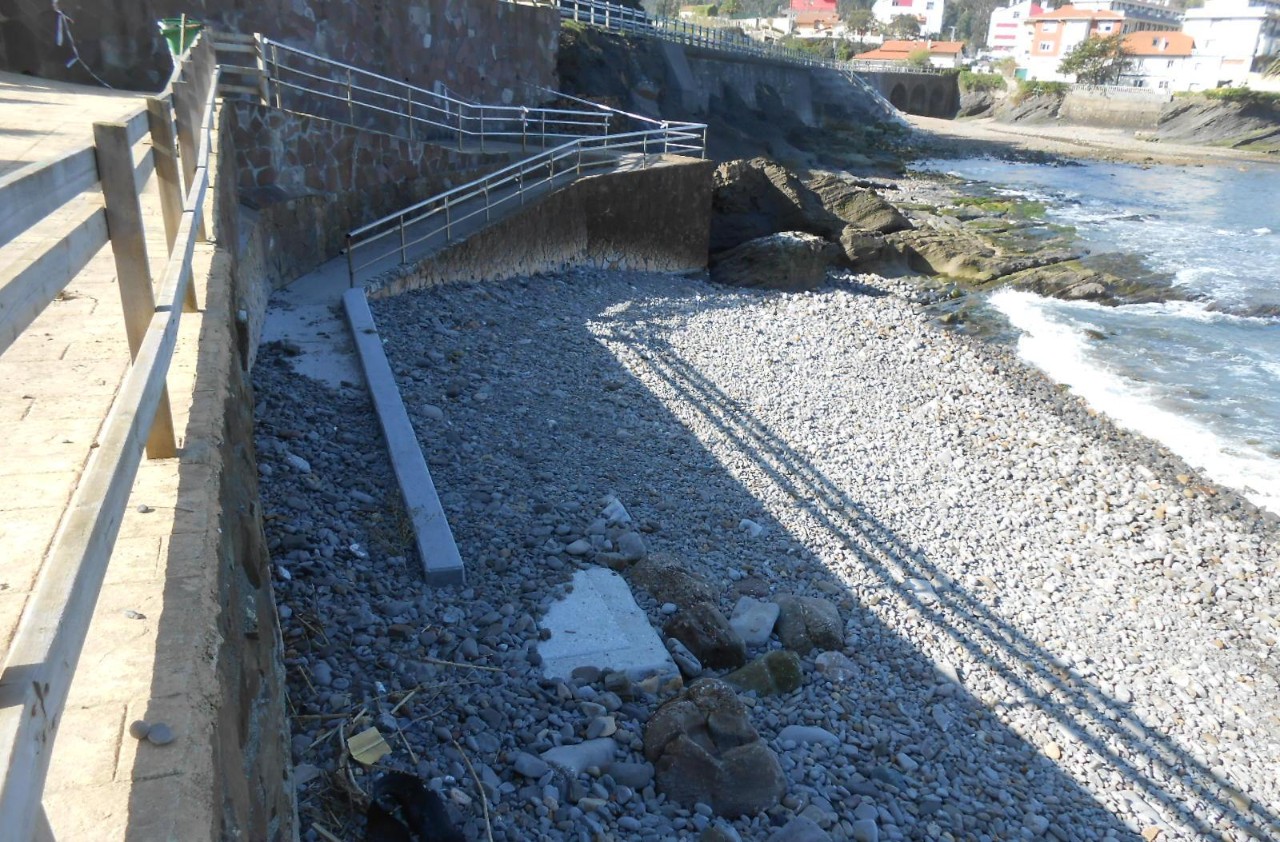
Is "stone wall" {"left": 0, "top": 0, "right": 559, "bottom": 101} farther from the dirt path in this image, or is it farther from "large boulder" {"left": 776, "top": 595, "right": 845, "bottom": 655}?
the dirt path

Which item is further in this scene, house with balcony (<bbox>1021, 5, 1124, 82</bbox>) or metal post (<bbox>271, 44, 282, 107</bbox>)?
house with balcony (<bbox>1021, 5, 1124, 82</bbox>)

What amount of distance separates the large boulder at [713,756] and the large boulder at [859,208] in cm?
1824

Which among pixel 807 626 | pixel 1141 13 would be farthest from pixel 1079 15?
pixel 807 626

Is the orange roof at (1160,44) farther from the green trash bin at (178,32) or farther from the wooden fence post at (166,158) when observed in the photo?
the wooden fence post at (166,158)

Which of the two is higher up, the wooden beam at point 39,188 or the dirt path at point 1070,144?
the wooden beam at point 39,188

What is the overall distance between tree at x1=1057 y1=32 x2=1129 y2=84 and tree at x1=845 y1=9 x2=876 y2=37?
33.2 m

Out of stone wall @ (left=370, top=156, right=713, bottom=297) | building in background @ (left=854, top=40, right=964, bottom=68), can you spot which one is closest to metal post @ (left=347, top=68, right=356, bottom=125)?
stone wall @ (left=370, top=156, right=713, bottom=297)

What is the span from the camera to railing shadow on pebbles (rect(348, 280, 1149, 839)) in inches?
210

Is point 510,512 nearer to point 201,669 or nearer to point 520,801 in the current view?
point 520,801

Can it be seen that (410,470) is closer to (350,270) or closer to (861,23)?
(350,270)

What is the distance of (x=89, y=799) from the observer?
1781 millimetres

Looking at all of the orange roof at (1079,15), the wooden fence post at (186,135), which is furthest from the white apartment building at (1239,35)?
the wooden fence post at (186,135)

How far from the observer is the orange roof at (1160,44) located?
8700cm

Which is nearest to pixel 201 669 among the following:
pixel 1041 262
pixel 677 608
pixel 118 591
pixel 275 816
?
pixel 118 591
